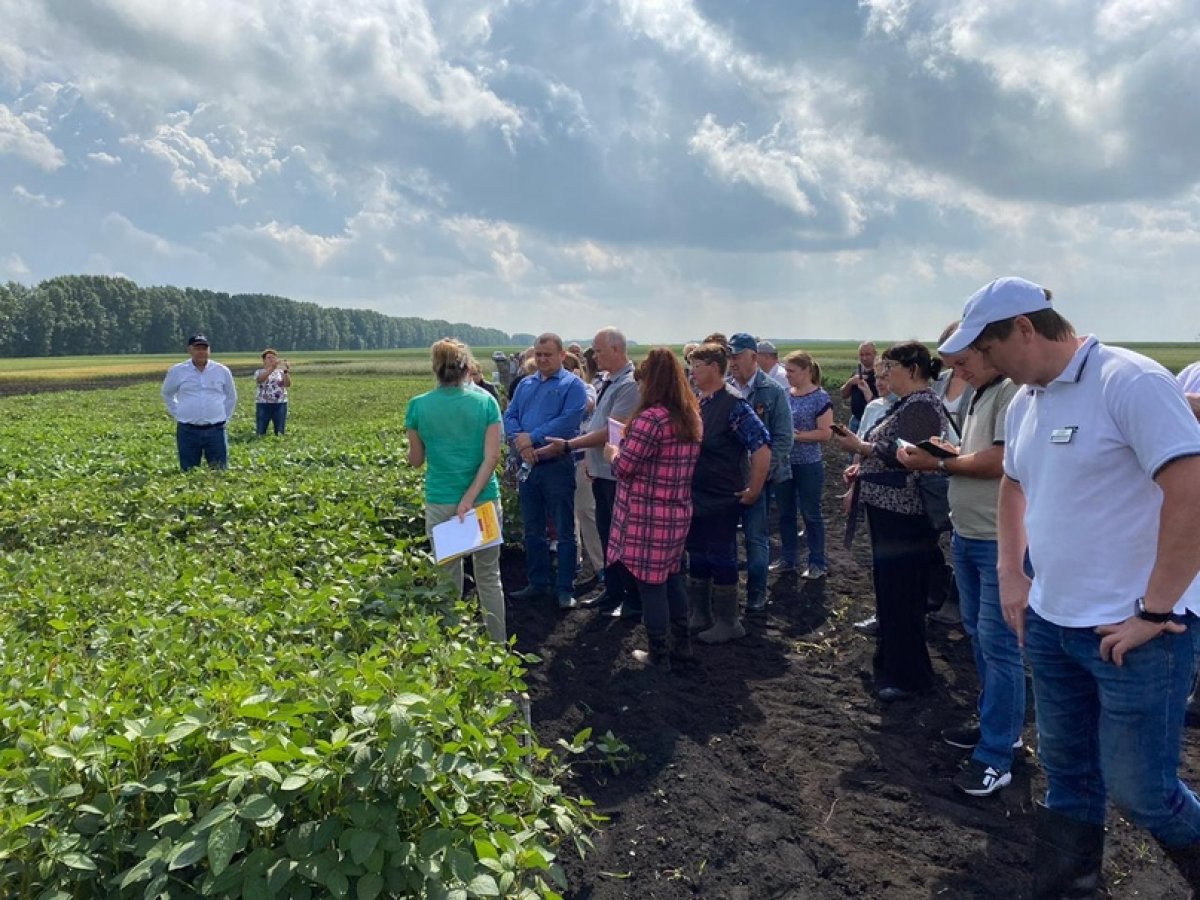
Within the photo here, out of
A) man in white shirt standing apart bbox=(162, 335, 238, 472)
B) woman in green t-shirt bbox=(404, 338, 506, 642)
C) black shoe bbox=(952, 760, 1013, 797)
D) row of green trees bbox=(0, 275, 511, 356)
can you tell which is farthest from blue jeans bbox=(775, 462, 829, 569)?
row of green trees bbox=(0, 275, 511, 356)

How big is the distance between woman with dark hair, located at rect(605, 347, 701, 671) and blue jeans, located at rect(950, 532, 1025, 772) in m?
1.83

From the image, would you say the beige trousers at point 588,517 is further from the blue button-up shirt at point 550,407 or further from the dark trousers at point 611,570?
the blue button-up shirt at point 550,407

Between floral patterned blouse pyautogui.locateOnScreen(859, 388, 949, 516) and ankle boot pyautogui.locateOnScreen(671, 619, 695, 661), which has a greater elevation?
floral patterned blouse pyautogui.locateOnScreen(859, 388, 949, 516)

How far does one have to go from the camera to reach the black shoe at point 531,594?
23.5 ft

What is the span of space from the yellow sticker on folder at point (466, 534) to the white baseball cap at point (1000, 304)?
3304 mm

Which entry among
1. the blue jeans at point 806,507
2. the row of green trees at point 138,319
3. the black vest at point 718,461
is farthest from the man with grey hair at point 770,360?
the row of green trees at point 138,319

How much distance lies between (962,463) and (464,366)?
10.3 ft

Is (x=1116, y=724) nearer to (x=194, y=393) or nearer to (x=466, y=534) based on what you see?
(x=466, y=534)

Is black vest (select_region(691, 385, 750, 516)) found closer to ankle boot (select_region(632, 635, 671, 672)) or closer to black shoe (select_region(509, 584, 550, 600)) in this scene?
ankle boot (select_region(632, 635, 671, 672))

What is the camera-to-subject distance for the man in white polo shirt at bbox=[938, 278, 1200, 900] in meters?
2.44

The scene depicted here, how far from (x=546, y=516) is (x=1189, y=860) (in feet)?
16.9

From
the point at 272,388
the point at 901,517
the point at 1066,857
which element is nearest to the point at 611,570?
the point at 901,517

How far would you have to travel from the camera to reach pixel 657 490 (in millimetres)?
5434

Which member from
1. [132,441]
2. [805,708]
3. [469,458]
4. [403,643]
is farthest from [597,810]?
[132,441]
